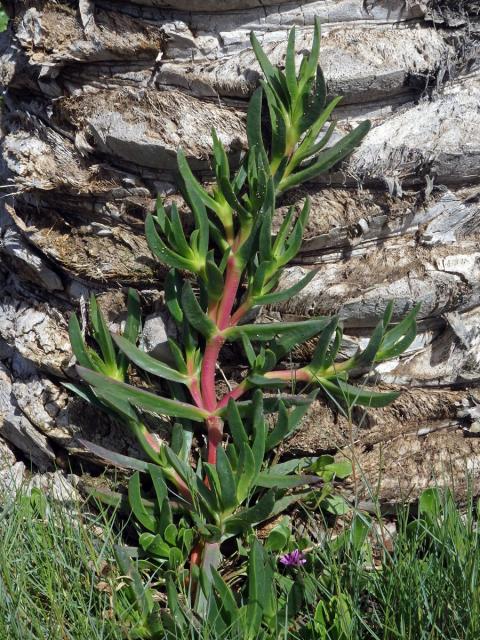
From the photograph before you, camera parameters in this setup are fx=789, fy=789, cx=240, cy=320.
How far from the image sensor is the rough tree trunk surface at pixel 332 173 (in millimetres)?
2084

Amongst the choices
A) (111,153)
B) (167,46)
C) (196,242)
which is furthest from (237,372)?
(167,46)

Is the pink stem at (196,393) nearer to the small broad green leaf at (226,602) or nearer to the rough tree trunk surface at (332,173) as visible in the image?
the rough tree trunk surface at (332,173)

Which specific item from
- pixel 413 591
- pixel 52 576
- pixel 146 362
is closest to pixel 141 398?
pixel 146 362

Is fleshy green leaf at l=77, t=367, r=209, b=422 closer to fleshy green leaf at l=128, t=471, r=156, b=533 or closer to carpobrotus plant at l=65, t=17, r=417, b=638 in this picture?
carpobrotus plant at l=65, t=17, r=417, b=638

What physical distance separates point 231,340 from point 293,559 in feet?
1.82

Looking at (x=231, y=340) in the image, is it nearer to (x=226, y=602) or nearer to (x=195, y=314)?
(x=195, y=314)

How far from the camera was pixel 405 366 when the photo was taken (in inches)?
85.9

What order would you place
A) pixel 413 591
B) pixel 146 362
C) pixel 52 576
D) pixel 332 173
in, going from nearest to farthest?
1. pixel 413 591
2. pixel 52 576
3. pixel 146 362
4. pixel 332 173

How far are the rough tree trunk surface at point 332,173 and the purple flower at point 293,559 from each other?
1.09ft

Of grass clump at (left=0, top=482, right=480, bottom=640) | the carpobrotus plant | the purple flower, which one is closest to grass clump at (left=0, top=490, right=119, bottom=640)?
grass clump at (left=0, top=482, right=480, bottom=640)

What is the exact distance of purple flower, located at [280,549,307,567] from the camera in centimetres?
179

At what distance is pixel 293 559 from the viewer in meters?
1.80

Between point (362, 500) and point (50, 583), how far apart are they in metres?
0.85

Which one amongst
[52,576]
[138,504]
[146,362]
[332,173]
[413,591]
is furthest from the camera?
[332,173]
